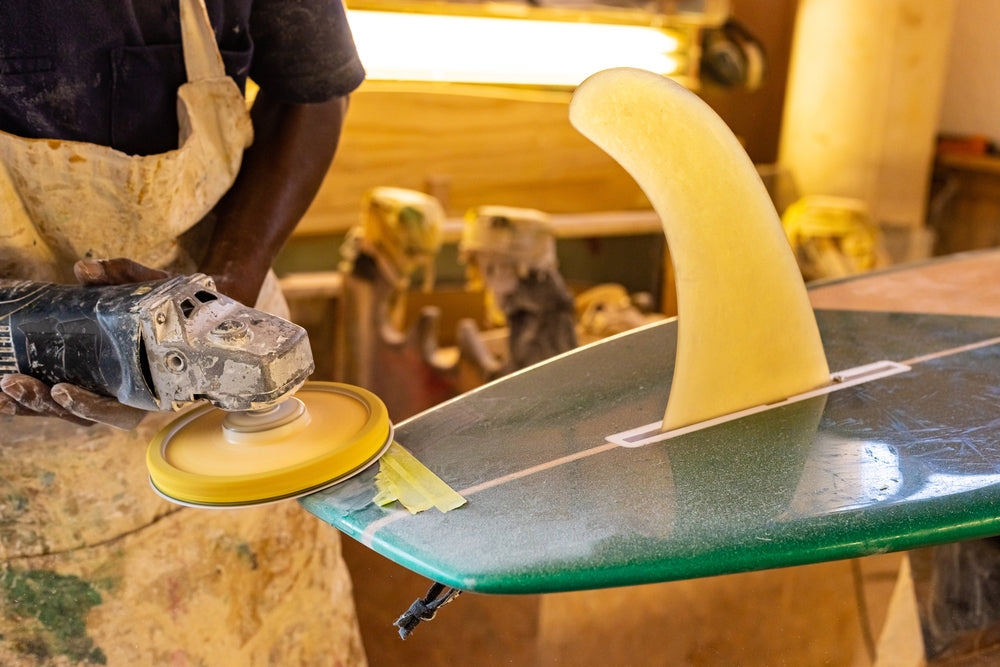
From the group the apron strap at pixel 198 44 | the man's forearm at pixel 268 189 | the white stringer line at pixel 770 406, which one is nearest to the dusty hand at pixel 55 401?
the man's forearm at pixel 268 189

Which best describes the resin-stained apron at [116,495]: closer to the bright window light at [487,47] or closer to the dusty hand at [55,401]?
the dusty hand at [55,401]

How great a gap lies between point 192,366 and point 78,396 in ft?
0.52

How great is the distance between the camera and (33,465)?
1.23 meters

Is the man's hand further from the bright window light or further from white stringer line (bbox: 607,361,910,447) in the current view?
the bright window light

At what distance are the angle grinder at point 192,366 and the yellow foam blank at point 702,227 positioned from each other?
20.4 inches

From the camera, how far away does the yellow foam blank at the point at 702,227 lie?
4.08ft

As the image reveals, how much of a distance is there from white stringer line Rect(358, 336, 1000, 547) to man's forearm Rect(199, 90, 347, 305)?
46 centimetres

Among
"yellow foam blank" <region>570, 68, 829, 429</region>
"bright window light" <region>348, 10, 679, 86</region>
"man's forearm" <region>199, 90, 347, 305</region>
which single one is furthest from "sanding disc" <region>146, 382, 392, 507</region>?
"bright window light" <region>348, 10, 679, 86</region>

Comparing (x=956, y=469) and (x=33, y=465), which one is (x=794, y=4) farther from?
(x=33, y=465)

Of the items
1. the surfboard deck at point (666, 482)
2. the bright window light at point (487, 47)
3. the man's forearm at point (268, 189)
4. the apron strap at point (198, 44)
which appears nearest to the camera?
the surfboard deck at point (666, 482)

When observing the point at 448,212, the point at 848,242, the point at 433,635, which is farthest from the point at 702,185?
the point at 448,212

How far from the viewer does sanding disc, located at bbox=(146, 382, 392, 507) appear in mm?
1082

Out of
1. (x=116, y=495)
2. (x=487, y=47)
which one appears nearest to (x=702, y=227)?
(x=116, y=495)

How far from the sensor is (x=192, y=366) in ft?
3.43
